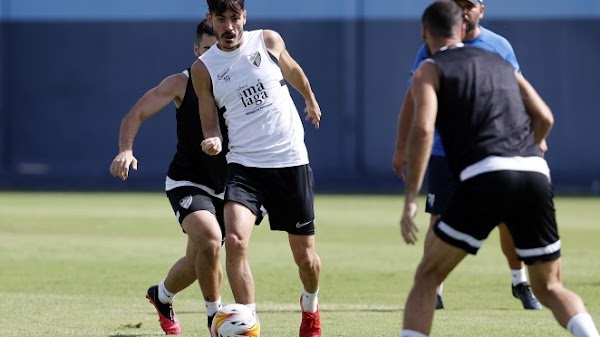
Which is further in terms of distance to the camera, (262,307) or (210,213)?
(262,307)

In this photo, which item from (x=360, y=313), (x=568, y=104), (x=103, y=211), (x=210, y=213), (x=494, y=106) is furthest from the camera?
(x=568, y=104)

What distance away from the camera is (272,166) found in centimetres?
891

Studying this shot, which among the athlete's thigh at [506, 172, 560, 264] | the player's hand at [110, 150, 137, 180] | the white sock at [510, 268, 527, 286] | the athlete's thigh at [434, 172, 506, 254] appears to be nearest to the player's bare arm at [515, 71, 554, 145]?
the athlete's thigh at [506, 172, 560, 264]

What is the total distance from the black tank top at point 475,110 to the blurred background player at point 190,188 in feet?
8.14

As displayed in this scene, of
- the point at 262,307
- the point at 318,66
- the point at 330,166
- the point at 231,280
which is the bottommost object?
the point at 330,166

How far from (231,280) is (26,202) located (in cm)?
1612

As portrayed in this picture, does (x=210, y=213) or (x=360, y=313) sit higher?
(x=210, y=213)

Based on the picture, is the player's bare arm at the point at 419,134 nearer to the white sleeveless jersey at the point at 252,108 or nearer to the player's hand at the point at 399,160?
the player's hand at the point at 399,160

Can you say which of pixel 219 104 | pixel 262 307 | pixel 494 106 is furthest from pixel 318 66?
pixel 494 106

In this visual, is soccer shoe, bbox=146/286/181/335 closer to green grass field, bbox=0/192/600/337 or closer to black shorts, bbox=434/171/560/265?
green grass field, bbox=0/192/600/337

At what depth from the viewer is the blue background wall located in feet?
93.8

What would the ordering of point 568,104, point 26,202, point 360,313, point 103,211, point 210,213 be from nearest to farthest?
point 210,213
point 360,313
point 103,211
point 26,202
point 568,104

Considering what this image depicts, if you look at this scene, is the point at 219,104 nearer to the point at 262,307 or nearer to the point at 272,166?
the point at 272,166

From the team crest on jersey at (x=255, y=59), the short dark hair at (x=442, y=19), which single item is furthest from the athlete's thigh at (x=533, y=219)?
the team crest on jersey at (x=255, y=59)
